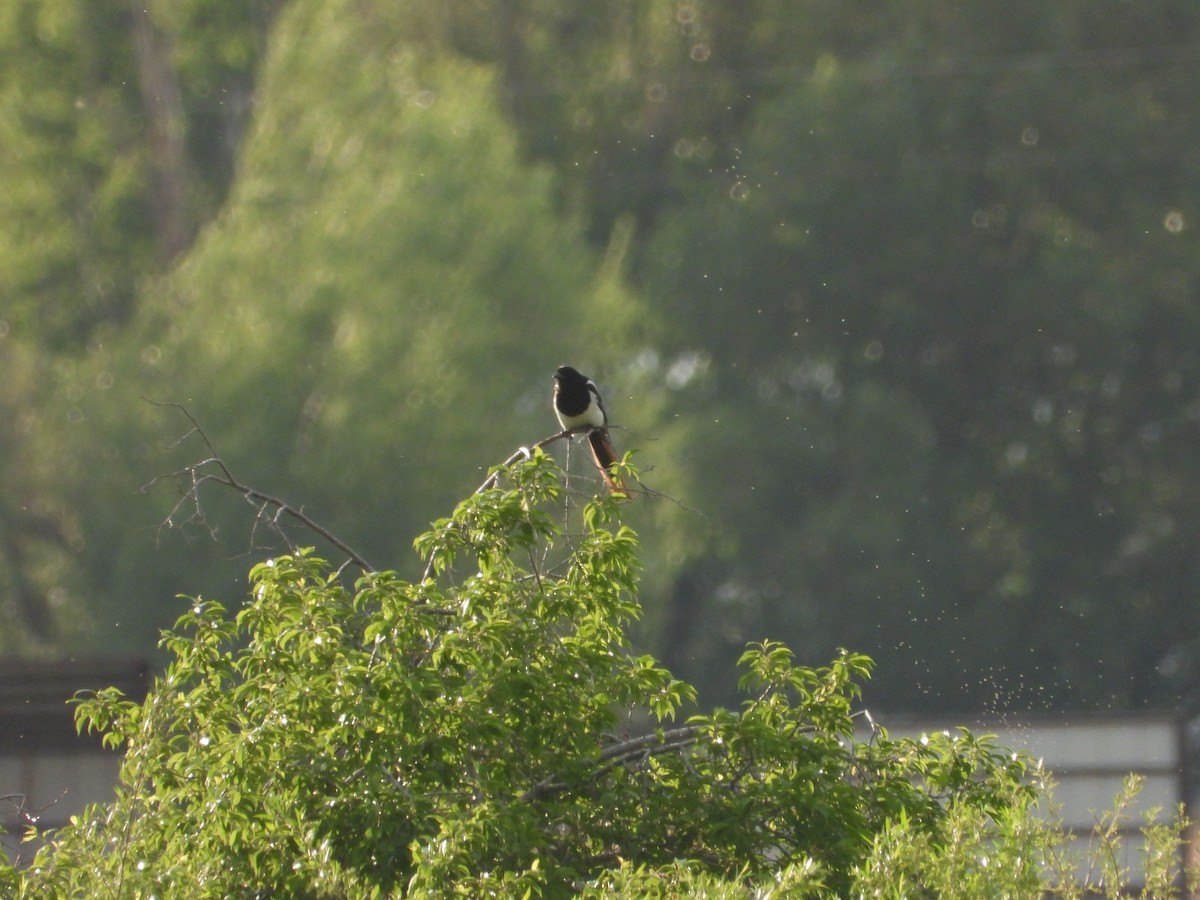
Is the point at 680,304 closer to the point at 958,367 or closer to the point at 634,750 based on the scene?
the point at 958,367

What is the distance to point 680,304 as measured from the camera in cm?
2750

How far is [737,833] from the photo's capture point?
19.0 ft

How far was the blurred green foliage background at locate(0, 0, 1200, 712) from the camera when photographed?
2378 cm

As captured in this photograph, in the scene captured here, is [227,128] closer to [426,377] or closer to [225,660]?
[426,377]

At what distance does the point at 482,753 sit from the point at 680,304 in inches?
860

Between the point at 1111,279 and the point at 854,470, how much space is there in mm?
4293

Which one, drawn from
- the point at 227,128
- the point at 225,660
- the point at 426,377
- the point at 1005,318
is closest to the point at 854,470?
the point at 1005,318

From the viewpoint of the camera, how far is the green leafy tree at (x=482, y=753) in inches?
220

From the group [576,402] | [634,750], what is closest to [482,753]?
[634,750]

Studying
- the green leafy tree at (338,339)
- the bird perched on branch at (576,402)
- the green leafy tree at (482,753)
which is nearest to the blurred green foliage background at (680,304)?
the green leafy tree at (338,339)

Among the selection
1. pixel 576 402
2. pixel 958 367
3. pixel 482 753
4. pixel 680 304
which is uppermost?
pixel 680 304

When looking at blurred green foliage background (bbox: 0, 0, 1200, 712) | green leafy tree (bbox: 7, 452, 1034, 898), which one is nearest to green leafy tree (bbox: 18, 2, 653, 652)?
blurred green foliage background (bbox: 0, 0, 1200, 712)

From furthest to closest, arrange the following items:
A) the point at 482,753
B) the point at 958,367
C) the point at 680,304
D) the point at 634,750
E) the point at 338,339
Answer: the point at 958,367 < the point at 680,304 < the point at 338,339 < the point at 634,750 < the point at 482,753

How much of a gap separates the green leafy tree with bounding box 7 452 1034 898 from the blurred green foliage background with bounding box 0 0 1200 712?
16325mm
